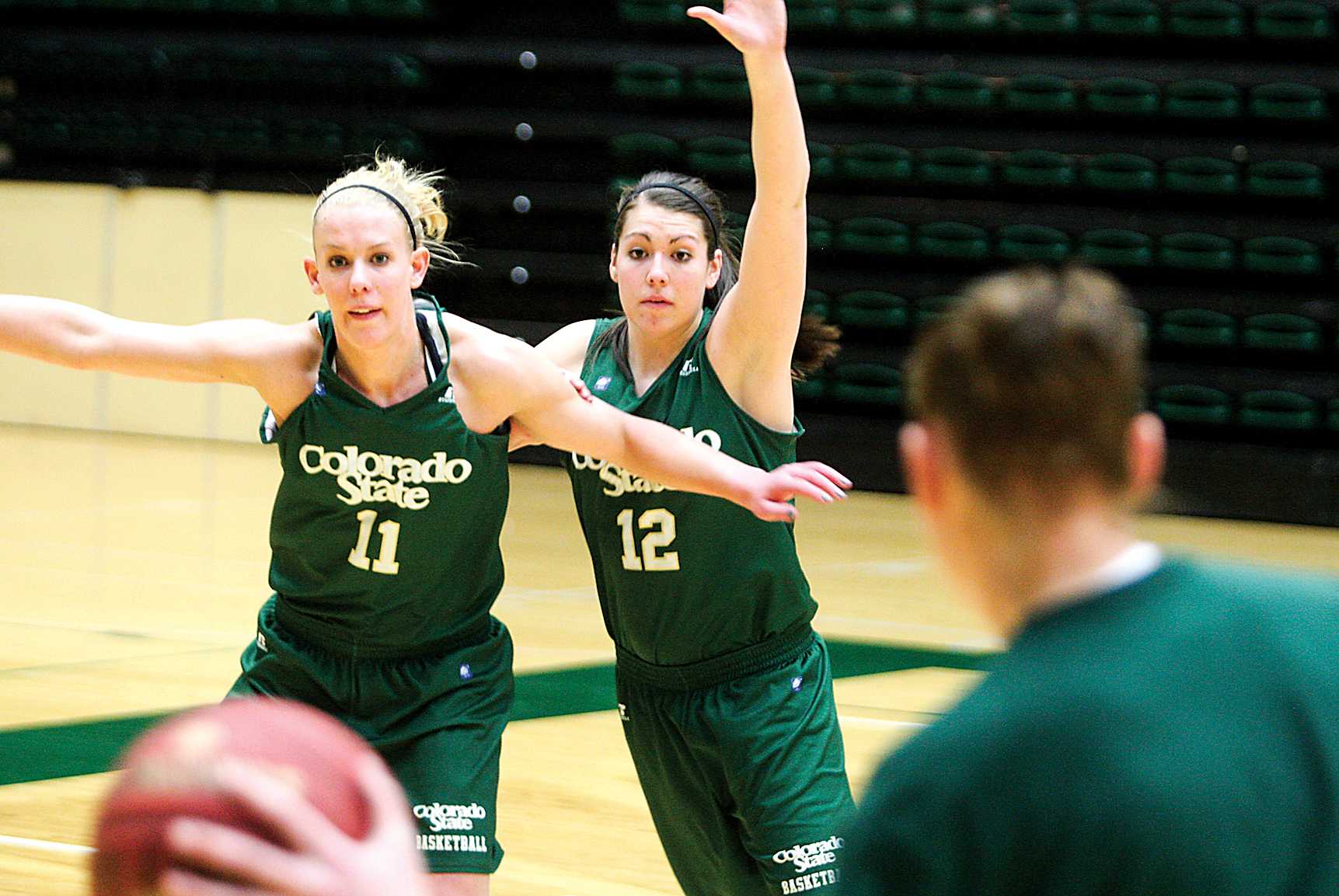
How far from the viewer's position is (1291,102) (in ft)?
36.2

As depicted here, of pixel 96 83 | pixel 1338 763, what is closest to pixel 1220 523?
pixel 96 83

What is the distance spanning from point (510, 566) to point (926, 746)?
7.67 metres

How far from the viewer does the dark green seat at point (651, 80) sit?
12477 millimetres

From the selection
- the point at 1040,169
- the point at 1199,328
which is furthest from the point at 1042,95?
the point at 1199,328

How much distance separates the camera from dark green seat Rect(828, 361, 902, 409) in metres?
11.9

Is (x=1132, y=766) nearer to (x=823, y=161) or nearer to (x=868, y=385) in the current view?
(x=868, y=385)

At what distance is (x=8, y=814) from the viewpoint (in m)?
4.66

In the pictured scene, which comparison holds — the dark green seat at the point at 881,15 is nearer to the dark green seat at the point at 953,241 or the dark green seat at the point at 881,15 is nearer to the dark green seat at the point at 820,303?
the dark green seat at the point at 953,241

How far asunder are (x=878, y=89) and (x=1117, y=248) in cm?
188

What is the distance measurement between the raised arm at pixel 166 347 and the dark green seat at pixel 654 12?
9302 millimetres

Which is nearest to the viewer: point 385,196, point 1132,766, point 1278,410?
point 1132,766

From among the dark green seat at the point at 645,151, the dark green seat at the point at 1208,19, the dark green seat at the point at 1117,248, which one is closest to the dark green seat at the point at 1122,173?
the dark green seat at the point at 1117,248

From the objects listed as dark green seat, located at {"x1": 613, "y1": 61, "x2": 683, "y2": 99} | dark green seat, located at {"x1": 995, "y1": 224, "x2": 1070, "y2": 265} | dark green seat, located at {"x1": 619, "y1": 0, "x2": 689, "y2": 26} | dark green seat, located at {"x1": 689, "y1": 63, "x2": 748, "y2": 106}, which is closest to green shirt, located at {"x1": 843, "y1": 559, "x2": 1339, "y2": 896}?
dark green seat, located at {"x1": 995, "y1": 224, "x2": 1070, "y2": 265}

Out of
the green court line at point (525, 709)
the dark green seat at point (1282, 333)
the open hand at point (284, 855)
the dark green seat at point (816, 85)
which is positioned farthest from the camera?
the dark green seat at point (816, 85)
